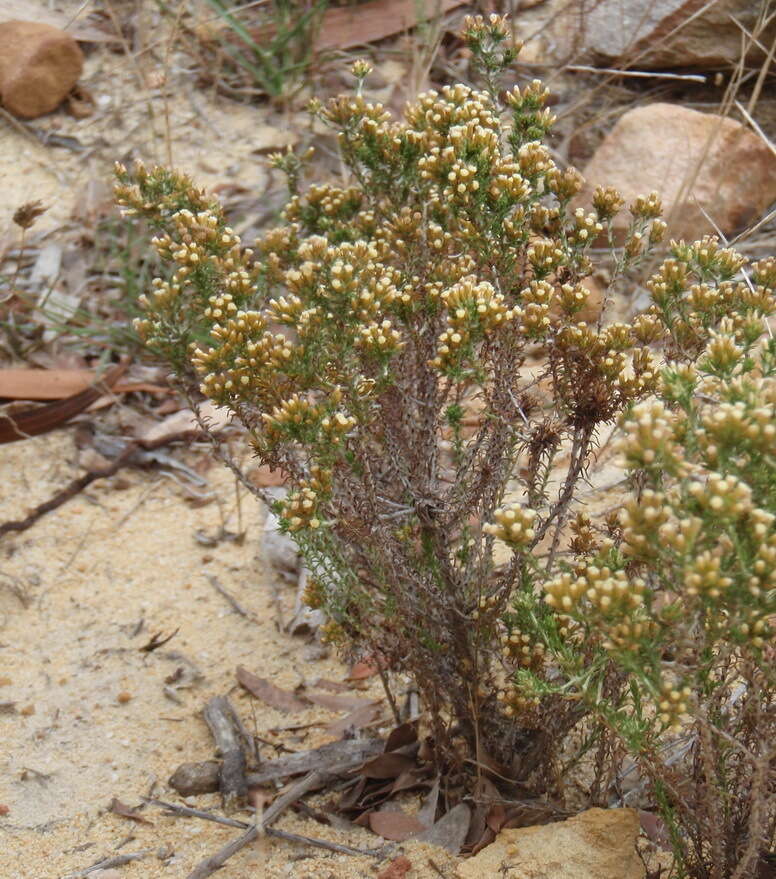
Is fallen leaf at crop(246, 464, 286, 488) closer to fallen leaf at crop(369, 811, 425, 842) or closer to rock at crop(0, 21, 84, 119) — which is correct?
fallen leaf at crop(369, 811, 425, 842)

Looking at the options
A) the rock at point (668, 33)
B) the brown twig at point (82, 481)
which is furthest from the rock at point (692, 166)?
the brown twig at point (82, 481)

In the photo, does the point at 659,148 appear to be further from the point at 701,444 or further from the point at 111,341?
the point at 701,444

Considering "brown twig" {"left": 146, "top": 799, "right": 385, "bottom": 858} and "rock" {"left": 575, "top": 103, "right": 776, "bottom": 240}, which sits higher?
"rock" {"left": 575, "top": 103, "right": 776, "bottom": 240}

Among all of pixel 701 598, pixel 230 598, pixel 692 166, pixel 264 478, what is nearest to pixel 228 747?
pixel 230 598

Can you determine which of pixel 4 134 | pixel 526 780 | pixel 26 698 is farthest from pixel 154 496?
pixel 4 134

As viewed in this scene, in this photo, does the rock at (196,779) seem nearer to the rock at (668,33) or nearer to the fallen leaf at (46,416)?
the fallen leaf at (46,416)

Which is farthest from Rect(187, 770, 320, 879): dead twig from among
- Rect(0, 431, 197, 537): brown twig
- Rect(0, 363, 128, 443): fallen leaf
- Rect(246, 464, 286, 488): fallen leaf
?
Rect(0, 363, 128, 443): fallen leaf
